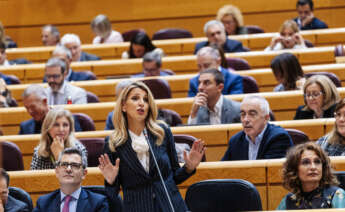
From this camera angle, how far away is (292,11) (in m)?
5.27

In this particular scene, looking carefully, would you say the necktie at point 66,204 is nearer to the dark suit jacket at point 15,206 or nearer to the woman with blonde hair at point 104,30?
the dark suit jacket at point 15,206

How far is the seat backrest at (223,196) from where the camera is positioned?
2029mm

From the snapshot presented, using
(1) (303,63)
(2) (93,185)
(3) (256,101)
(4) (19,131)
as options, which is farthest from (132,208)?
(1) (303,63)

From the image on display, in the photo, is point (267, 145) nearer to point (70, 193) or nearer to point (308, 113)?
point (308, 113)

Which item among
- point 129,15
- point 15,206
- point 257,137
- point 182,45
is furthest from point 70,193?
point 129,15

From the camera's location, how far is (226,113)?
9.84 ft

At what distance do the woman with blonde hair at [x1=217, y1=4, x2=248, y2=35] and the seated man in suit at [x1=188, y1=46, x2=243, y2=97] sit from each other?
115 cm

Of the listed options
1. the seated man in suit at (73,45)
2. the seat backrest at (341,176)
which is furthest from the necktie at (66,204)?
the seated man in suit at (73,45)

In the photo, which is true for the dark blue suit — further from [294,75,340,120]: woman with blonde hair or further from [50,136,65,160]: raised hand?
[50,136,65,160]: raised hand

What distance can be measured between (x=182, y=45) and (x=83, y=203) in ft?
8.81

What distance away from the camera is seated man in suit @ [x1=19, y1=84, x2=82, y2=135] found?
312cm

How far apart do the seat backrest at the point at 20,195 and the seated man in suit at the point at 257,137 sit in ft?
2.60

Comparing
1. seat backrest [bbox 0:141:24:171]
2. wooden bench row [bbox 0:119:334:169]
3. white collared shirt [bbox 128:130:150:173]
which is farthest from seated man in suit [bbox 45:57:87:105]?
white collared shirt [bbox 128:130:150:173]

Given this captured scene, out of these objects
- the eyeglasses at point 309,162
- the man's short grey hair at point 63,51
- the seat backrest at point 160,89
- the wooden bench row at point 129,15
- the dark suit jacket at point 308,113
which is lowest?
the eyeglasses at point 309,162
